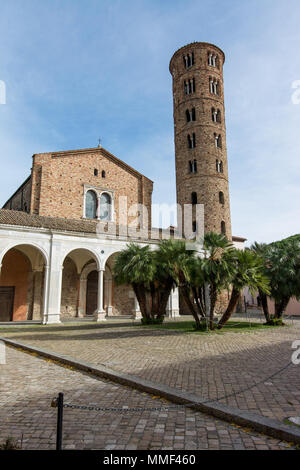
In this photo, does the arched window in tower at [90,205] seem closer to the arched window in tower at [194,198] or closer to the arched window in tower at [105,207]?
the arched window in tower at [105,207]

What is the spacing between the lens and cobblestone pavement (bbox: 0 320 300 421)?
5129 millimetres

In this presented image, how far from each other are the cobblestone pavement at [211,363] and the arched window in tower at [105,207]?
1746 centimetres

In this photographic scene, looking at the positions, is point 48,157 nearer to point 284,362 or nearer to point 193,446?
point 284,362

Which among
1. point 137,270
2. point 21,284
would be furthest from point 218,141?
point 21,284

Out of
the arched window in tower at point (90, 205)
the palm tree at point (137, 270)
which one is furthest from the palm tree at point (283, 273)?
the arched window in tower at point (90, 205)

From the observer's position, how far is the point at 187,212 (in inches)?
1264

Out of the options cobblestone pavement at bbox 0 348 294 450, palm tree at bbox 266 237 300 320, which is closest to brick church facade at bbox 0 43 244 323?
palm tree at bbox 266 237 300 320

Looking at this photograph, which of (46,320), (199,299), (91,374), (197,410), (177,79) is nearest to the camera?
(197,410)

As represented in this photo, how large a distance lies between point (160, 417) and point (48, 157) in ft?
83.1

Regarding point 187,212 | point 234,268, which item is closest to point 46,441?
point 234,268

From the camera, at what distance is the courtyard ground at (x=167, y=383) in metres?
3.86

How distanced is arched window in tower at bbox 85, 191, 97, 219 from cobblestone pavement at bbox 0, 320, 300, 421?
17.2 meters

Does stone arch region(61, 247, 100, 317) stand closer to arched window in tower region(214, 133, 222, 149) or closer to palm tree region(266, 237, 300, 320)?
palm tree region(266, 237, 300, 320)

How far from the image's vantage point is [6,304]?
23062mm
